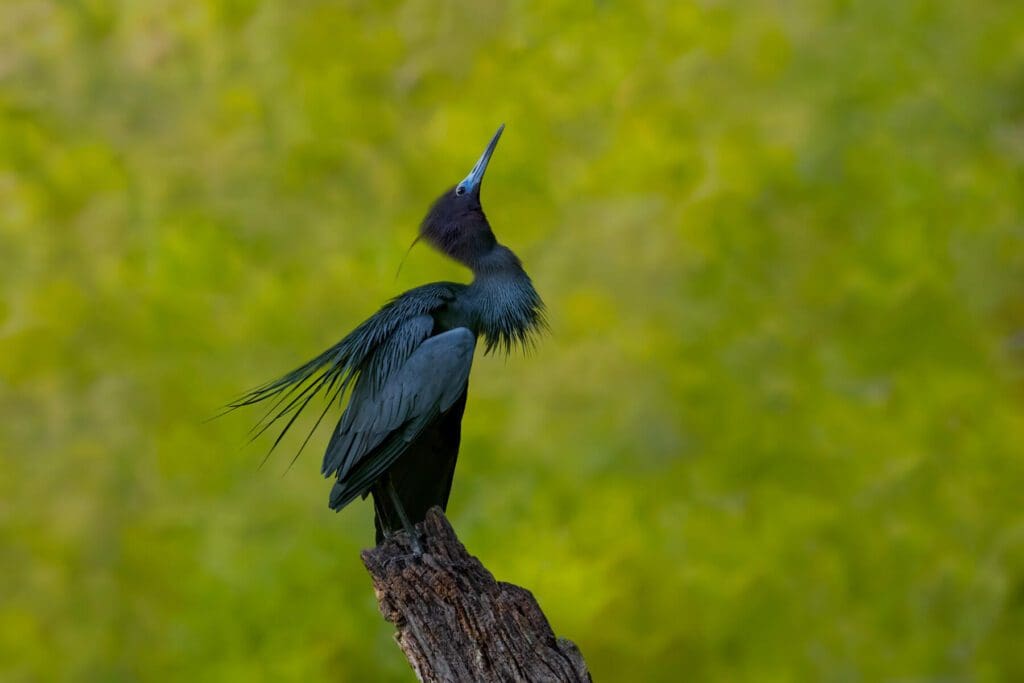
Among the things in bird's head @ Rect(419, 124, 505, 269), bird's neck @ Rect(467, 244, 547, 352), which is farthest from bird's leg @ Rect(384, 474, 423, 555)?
bird's head @ Rect(419, 124, 505, 269)

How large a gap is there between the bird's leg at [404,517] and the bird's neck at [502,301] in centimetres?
45

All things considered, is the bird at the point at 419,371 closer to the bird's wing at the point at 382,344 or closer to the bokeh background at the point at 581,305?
the bird's wing at the point at 382,344

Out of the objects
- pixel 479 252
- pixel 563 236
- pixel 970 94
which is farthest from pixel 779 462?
pixel 479 252

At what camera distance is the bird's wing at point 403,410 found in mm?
2744

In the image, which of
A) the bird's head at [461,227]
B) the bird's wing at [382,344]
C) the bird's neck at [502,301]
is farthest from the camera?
the bird's head at [461,227]

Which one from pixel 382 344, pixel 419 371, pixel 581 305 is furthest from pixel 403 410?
pixel 581 305

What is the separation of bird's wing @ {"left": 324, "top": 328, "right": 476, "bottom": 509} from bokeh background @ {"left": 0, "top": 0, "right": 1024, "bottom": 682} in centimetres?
174

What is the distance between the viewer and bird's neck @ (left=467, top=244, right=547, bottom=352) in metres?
3.02

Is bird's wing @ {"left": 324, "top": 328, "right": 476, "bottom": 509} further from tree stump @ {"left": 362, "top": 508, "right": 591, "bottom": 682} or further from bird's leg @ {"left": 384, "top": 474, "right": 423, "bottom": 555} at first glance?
tree stump @ {"left": 362, "top": 508, "right": 591, "bottom": 682}

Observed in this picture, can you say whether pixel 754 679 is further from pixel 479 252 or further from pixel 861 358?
pixel 479 252

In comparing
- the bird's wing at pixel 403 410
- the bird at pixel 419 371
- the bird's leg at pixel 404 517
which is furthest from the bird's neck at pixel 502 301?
the bird's leg at pixel 404 517

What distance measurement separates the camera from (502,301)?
304 cm

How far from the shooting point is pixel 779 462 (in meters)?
4.61

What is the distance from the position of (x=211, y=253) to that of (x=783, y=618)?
258 cm
